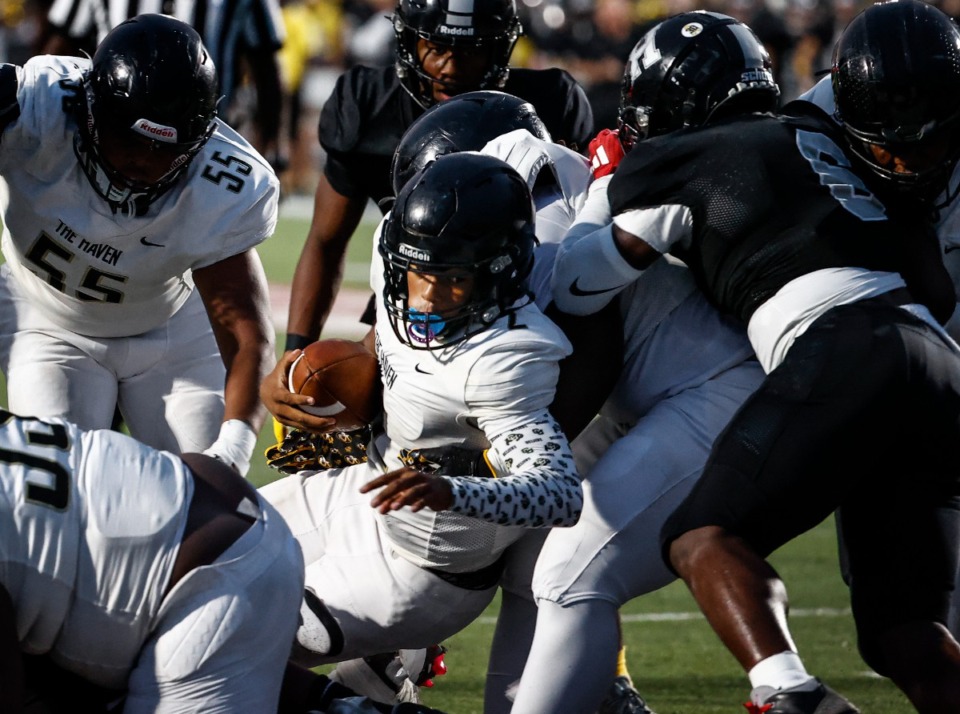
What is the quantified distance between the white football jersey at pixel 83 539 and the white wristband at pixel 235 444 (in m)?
0.86

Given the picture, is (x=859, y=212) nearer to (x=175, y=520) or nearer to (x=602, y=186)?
(x=602, y=186)

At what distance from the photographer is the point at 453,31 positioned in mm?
3973

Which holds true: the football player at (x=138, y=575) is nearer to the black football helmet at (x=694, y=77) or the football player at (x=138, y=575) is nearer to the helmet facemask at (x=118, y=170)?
the helmet facemask at (x=118, y=170)

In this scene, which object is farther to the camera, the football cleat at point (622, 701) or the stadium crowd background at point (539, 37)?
the stadium crowd background at point (539, 37)

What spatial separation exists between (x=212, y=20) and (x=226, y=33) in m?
0.09

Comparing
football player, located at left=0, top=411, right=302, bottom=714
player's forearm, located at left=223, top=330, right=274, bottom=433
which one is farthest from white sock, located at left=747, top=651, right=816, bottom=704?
player's forearm, located at left=223, top=330, right=274, bottom=433

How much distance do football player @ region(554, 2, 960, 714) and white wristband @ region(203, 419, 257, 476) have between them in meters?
0.90

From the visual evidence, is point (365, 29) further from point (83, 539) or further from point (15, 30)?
point (83, 539)

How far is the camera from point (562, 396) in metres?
3.11

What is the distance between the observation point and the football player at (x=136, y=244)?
11.4 ft

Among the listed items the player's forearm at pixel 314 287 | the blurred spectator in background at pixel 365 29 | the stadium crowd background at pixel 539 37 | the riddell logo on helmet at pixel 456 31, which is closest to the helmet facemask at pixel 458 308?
the riddell logo on helmet at pixel 456 31

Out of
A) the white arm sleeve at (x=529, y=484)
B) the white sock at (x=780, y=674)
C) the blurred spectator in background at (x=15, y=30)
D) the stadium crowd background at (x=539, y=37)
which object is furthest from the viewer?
the blurred spectator in background at (x=15, y=30)

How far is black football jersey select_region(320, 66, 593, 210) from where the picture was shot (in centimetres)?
423

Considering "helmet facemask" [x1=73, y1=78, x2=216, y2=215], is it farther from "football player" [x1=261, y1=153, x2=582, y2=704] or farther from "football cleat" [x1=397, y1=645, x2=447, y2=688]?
"football cleat" [x1=397, y1=645, x2=447, y2=688]
